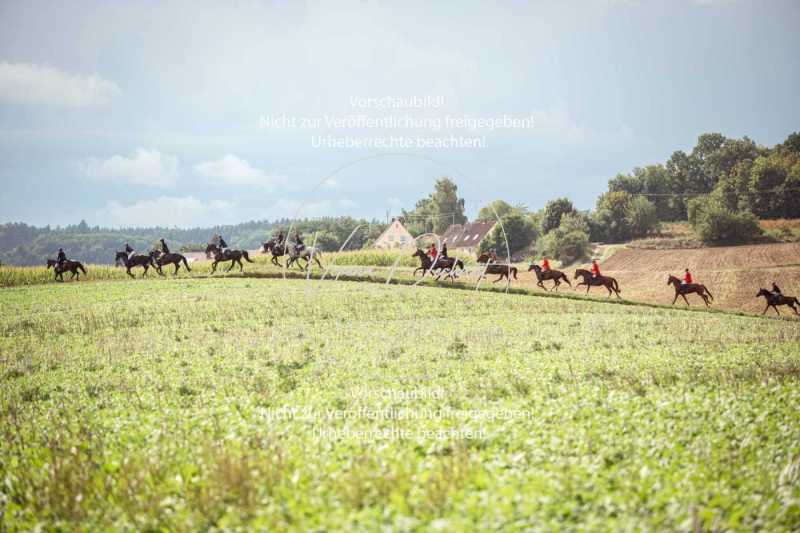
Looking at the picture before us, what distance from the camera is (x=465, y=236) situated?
4050cm

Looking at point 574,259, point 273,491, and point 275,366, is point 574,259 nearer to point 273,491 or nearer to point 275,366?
point 275,366

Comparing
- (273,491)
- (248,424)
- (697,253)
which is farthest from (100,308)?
(697,253)

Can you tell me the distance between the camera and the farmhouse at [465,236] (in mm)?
39859

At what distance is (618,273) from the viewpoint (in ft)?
120

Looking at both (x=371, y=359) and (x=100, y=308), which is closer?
(x=371, y=359)

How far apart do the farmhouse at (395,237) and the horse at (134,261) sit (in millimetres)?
16295

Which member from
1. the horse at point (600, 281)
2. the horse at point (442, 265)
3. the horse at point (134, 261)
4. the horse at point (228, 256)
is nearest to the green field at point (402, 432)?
the horse at point (600, 281)

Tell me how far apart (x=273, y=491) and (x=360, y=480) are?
1.09 meters

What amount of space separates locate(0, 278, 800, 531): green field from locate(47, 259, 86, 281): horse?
1983 cm

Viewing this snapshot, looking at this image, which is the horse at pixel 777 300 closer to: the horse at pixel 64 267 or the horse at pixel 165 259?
the horse at pixel 165 259

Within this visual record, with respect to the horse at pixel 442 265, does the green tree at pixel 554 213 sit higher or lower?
higher

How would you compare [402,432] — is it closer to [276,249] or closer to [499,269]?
[499,269]

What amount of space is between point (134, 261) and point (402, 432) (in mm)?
34625

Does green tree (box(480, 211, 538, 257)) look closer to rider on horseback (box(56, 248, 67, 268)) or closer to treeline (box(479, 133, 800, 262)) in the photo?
treeline (box(479, 133, 800, 262))
